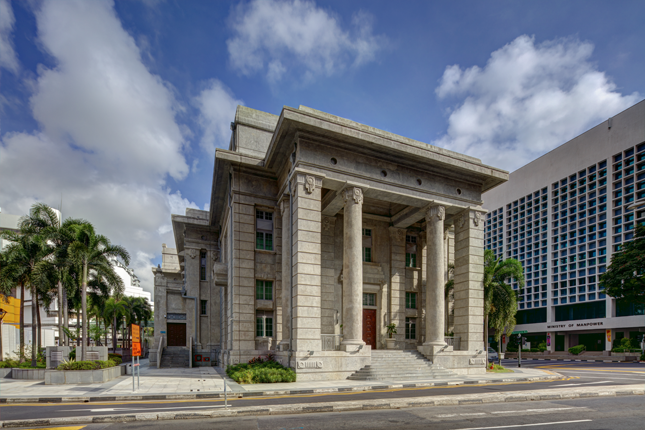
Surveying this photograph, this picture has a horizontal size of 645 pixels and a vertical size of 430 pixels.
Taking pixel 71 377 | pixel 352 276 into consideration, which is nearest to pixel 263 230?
pixel 352 276

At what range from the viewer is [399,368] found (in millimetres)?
21688

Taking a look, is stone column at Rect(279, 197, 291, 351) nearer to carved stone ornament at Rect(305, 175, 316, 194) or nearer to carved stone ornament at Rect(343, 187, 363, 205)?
carved stone ornament at Rect(305, 175, 316, 194)

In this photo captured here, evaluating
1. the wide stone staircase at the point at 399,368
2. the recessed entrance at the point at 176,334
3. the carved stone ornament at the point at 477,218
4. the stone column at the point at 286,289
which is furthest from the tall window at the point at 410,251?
the recessed entrance at the point at 176,334

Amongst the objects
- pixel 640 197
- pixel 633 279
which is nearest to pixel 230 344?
pixel 633 279

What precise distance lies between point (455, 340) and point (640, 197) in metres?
48.6


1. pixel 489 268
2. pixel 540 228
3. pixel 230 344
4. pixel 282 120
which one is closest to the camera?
pixel 282 120

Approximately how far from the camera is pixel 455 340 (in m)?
25.9

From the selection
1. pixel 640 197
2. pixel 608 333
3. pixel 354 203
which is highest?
pixel 640 197

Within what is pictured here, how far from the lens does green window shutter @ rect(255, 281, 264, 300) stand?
25672 millimetres

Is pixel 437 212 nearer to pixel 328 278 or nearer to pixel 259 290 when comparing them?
pixel 328 278

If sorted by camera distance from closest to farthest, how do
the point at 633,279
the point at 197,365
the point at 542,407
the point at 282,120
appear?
the point at 542,407 < the point at 282,120 < the point at 197,365 < the point at 633,279

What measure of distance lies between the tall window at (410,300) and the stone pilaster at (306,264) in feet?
39.7

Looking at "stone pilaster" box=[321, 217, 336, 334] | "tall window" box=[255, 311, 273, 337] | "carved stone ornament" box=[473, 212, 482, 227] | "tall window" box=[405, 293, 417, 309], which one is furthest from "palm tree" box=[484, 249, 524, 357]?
"tall window" box=[255, 311, 273, 337]

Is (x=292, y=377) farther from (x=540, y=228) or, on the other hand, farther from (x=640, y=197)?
(x=540, y=228)
